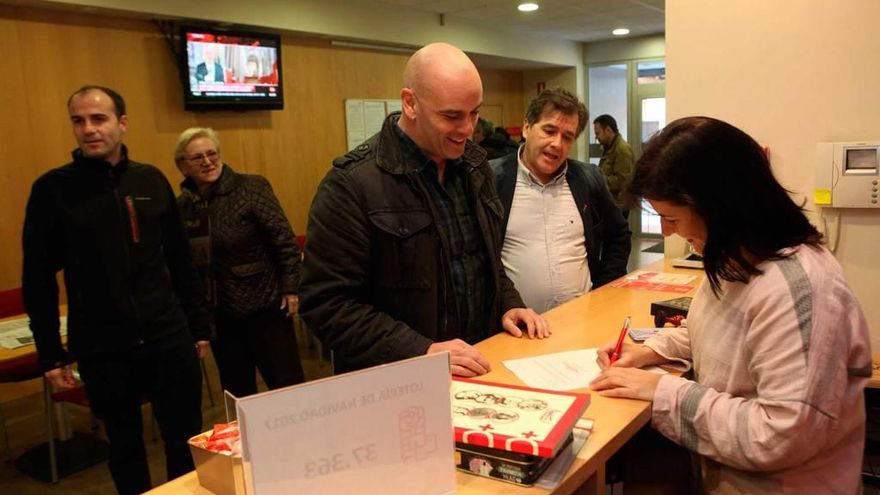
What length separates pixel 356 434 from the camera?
0.98m

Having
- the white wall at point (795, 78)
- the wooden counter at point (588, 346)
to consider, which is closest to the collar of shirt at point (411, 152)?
the wooden counter at point (588, 346)

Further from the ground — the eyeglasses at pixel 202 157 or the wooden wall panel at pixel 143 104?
the wooden wall panel at pixel 143 104

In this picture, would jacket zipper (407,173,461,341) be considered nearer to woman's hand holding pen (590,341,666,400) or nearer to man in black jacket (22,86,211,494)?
woman's hand holding pen (590,341,666,400)

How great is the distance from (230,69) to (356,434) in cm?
469

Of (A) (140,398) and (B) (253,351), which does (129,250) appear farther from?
(B) (253,351)

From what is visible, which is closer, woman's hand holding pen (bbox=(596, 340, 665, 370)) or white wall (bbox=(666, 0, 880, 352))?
woman's hand holding pen (bbox=(596, 340, 665, 370))

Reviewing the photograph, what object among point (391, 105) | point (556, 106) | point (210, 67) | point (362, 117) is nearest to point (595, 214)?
point (556, 106)

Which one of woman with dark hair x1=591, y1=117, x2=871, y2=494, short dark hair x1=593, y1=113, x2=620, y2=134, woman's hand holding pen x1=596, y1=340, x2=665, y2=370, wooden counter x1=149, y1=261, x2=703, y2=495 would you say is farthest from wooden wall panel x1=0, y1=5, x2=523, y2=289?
woman with dark hair x1=591, y1=117, x2=871, y2=494

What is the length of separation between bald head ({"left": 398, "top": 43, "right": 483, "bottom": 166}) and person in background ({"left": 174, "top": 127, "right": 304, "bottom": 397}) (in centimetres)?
153

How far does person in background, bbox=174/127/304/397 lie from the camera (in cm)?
301

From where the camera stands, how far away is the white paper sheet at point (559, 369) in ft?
4.95

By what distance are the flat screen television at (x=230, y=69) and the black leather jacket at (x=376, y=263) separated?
358 cm

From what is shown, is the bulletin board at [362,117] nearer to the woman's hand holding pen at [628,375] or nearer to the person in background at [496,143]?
the person in background at [496,143]

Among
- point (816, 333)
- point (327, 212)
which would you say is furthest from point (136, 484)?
point (816, 333)
